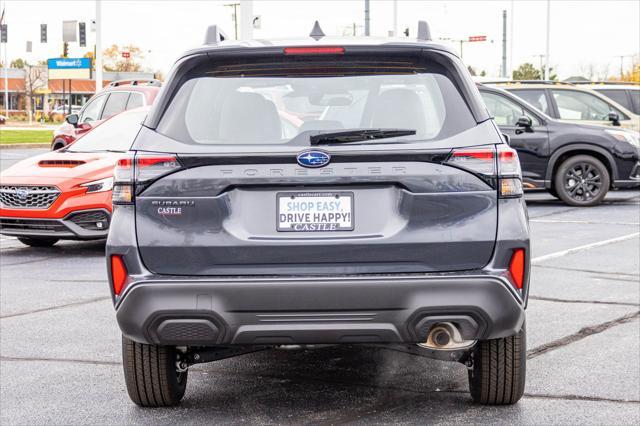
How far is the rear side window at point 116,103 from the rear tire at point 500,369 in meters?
14.6

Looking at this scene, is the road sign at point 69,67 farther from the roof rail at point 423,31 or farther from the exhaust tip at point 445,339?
the exhaust tip at point 445,339

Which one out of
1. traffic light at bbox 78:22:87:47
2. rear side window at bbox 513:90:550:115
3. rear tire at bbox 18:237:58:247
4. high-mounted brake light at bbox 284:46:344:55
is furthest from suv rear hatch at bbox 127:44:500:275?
traffic light at bbox 78:22:87:47

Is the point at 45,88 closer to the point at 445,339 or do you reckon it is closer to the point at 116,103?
the point at 116,103

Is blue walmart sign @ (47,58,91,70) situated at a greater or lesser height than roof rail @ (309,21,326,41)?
greater

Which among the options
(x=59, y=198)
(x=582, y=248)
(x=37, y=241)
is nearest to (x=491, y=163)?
(x=582, y=248)

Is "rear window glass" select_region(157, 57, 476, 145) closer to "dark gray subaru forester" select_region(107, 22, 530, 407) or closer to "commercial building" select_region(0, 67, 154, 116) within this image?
"dark gray subaru forester" select_region(107, 22, 530, 407)

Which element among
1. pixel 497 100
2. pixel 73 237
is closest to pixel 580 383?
pixel 73 237

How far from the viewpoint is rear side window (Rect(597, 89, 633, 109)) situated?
21.0 metres

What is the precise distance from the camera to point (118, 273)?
455cm

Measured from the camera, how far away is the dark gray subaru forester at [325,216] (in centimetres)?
437

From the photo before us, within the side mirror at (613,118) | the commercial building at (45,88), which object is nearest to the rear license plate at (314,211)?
the side mirror at (613,118)

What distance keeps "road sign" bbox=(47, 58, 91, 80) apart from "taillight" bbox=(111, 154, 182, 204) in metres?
72.0

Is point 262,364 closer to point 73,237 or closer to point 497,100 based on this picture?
point 73,237

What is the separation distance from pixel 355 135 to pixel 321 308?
0.76 meters
